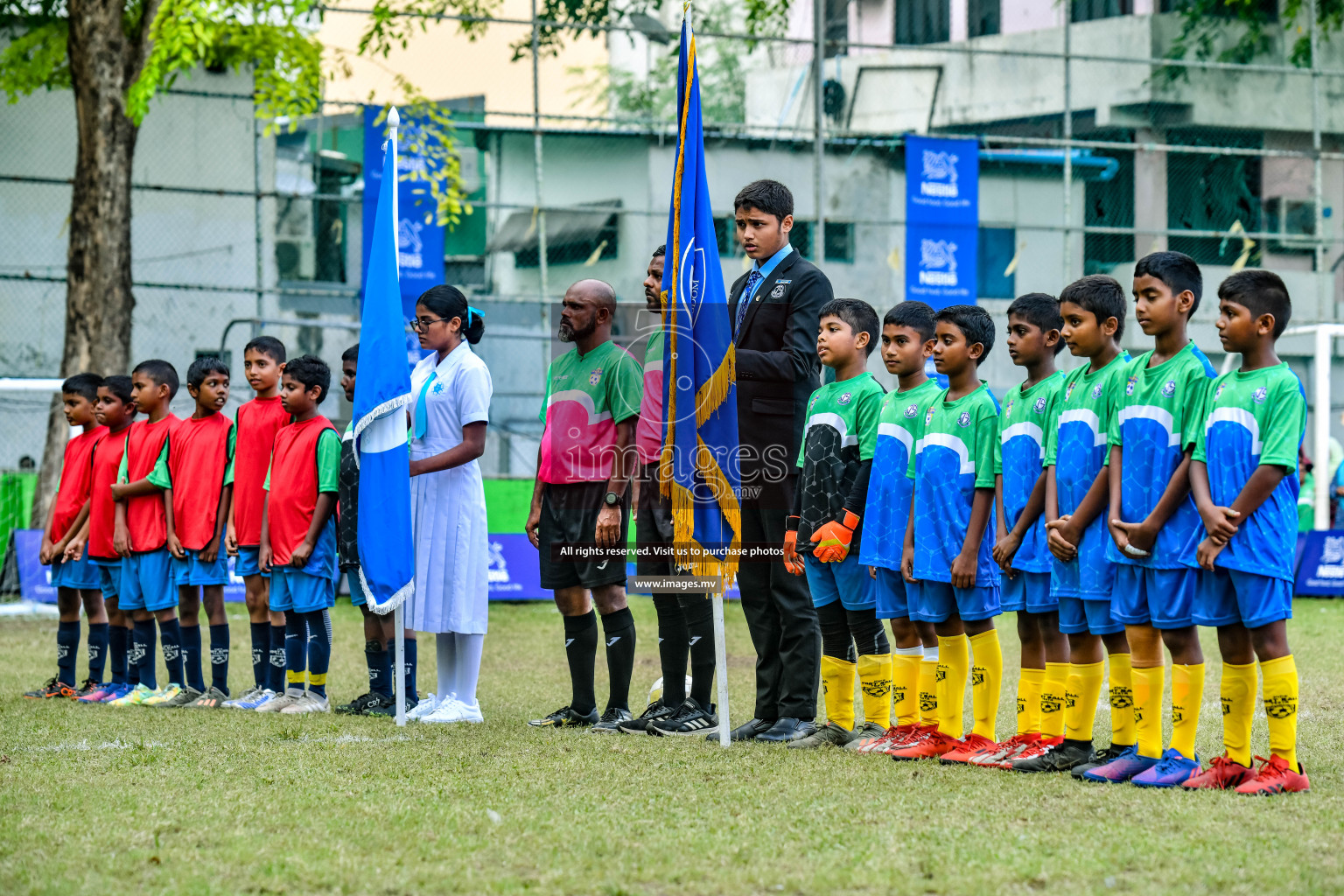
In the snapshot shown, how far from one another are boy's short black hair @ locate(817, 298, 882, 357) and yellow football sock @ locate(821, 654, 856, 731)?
4.54 feet

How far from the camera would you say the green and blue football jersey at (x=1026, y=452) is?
230 inches

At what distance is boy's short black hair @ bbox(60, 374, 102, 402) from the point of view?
9016 mm

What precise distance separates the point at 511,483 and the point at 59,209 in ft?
28.0

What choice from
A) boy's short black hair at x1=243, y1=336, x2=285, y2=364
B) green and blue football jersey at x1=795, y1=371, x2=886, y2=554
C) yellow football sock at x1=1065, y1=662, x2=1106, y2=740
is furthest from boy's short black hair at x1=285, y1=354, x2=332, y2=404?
yellow football sock at x1=1065, y1=662, x2=1106, y2=740

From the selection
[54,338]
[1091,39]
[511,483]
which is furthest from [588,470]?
[1091,39]

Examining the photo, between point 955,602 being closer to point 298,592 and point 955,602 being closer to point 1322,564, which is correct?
point 298,592

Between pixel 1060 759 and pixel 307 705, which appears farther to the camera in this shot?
pixel 307 705

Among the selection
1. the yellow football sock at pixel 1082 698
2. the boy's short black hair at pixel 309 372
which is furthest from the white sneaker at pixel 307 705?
the yellow football sock at pixel 1082 698

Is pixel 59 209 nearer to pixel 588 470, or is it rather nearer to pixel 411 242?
pixel 411 242

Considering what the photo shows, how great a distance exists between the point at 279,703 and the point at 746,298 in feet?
10.8

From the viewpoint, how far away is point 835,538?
20.6ft

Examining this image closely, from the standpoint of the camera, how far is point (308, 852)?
4160 mm

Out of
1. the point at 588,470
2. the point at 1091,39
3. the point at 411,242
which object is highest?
the point at 1091,39

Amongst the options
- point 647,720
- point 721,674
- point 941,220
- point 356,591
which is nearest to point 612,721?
point 647,720
